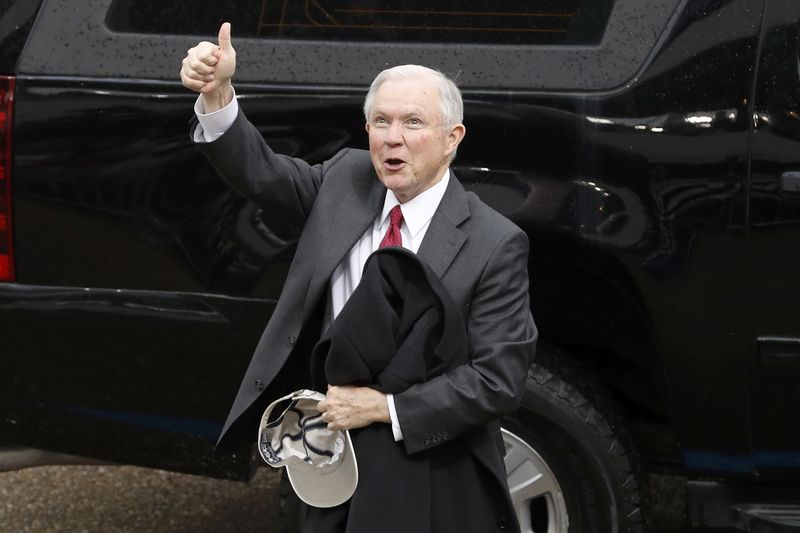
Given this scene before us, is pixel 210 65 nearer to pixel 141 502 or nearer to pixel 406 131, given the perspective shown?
pixel 406 131

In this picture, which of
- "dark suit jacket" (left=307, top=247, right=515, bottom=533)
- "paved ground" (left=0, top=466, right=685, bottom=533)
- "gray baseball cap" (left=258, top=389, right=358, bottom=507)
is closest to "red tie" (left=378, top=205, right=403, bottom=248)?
"dark suit jacket" (left=307, top=247, right=515, bottom=533)

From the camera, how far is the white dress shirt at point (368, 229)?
3105 millimetres

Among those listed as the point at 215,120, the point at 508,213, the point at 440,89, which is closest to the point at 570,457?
the point at 508,213

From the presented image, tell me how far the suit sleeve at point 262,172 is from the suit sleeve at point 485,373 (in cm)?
46

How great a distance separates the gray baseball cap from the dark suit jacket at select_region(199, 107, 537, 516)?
8 centimetres

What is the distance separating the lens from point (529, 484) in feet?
13.0

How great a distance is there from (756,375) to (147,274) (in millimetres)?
1473

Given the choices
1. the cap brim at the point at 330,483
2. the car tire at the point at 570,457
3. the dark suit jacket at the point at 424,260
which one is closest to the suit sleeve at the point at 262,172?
the dark suit jacket at the point at 424,260

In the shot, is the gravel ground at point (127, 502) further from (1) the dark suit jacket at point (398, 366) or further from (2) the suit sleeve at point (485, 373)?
(2) the suit sleeve at point (485, 373)

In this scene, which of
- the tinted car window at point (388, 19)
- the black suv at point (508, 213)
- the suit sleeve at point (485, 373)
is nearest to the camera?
the suit sleeve at point (485, 373)

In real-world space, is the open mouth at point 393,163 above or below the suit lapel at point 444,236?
above

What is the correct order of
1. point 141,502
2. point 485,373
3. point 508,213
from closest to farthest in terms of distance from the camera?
point 485,373 → point 508,213 → point 141,502

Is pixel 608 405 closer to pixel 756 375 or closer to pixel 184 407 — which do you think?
pixel 756 375

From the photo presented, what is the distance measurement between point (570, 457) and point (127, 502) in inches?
76.4
